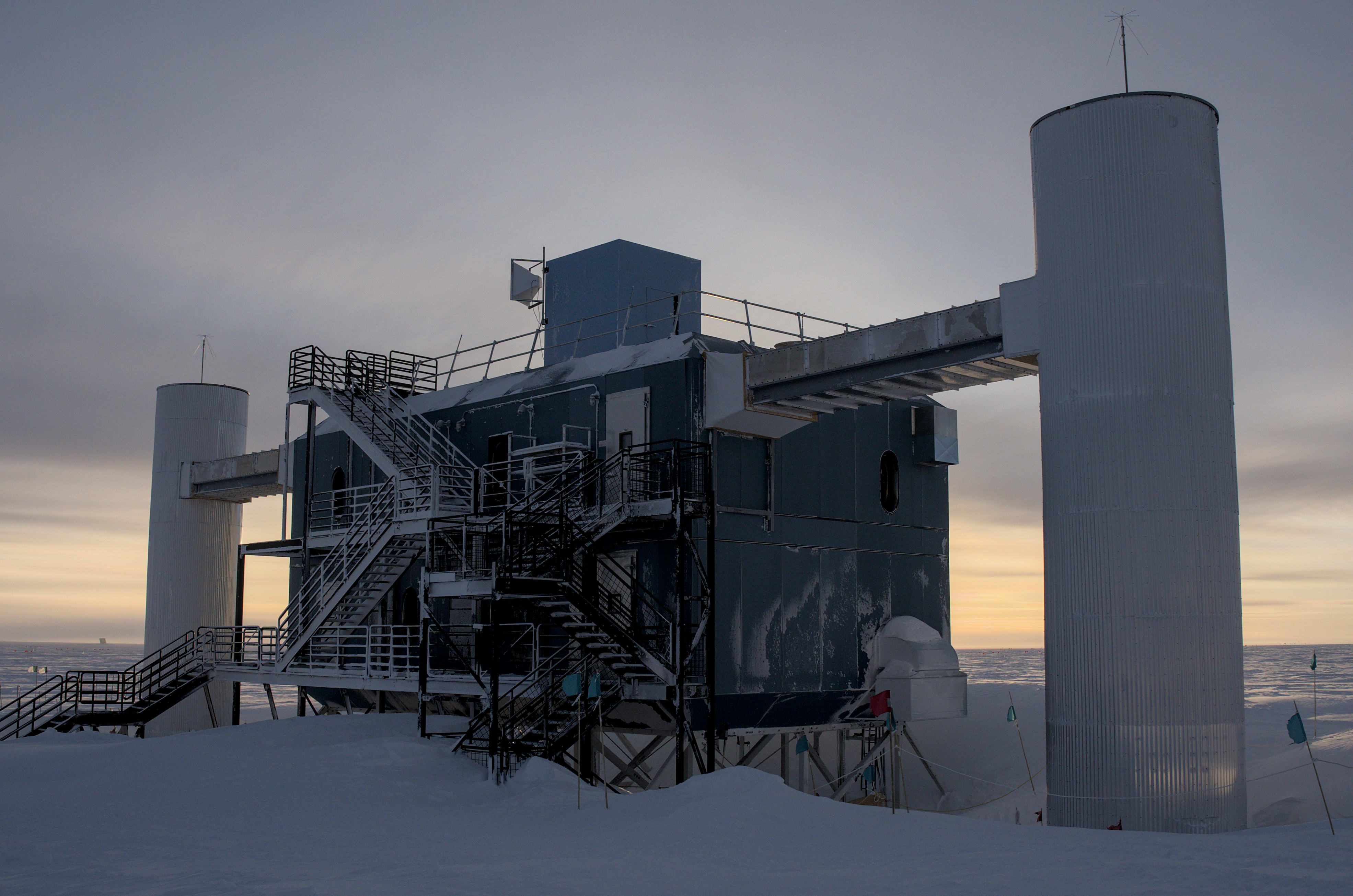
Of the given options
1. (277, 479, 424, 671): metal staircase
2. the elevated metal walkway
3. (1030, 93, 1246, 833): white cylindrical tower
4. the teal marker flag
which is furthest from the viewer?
(277, 479, 424, 671): metal staircase

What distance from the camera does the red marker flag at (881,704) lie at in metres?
25.3

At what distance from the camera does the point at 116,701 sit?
29.7m

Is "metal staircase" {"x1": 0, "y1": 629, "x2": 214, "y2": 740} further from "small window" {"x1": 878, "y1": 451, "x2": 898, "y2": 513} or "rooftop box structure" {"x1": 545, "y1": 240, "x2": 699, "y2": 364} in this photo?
"small window" {"x1": 878, "y1": 451, "x2": 898, "y2": 513}

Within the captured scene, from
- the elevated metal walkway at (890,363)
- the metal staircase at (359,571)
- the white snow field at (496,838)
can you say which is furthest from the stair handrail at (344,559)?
the elevated metal walkway at (890,363)

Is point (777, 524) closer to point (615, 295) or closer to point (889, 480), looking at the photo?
point (889, 480)

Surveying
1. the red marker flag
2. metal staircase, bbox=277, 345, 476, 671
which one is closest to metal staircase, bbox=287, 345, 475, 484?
metal staircase, bbox=277, 345, 476, 671

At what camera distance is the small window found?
28094mm

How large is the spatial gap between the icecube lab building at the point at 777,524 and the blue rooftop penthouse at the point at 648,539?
0.27 ft

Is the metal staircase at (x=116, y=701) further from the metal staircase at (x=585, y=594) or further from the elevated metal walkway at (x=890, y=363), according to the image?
the elevated metal walkway at (x=890, y=363)

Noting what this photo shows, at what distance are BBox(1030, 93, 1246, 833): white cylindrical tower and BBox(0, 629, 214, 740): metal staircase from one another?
69.2ft

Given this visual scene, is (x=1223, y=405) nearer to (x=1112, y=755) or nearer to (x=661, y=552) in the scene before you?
(x=1112, y=755)

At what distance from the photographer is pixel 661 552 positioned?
24.2m

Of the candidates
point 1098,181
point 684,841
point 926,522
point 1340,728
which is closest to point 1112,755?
point 684,841

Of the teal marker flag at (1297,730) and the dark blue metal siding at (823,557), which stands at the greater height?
the dark blue metal siding at (823,557)
